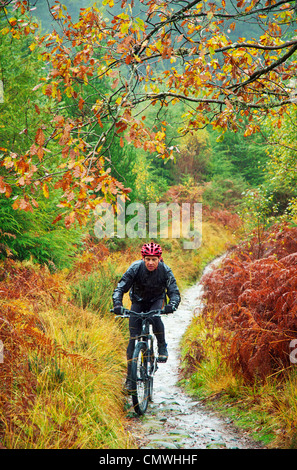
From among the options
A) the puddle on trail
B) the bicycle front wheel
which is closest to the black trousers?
the bicycle front wheel

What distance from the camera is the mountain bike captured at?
4645mm

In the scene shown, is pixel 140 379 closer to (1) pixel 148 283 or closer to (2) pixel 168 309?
(2) pixel 168 309

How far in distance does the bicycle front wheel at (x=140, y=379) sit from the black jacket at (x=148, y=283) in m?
0.72

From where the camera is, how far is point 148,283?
5316 mm

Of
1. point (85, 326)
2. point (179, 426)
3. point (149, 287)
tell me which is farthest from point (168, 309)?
point (85, 326)

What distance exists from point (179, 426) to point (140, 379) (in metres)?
0.71

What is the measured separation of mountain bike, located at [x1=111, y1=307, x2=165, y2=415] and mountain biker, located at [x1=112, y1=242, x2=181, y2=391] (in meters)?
0.12

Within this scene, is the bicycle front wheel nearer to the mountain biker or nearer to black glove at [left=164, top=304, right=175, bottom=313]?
the mountain biker

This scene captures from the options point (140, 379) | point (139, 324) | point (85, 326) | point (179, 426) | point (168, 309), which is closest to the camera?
point (179, 426)

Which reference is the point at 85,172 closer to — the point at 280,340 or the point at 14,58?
the point at 280,340

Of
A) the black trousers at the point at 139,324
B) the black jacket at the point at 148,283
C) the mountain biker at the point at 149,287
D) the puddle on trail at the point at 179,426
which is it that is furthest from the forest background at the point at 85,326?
the black jacket at the point at 148,283

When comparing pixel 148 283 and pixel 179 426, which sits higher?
pixel 148 283
